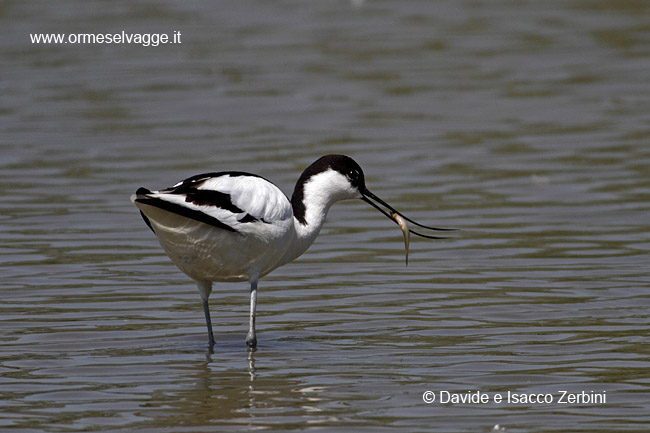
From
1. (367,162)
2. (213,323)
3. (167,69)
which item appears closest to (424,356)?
(213,323)

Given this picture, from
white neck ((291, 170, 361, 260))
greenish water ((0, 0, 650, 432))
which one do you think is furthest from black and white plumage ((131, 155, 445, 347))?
greenish water ((0, 0, 650, 432))

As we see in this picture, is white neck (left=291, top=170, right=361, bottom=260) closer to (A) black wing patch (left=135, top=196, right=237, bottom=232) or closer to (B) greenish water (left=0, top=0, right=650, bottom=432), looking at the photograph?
(B) greenish water (left=0, top=0, right=650, bottom=432)

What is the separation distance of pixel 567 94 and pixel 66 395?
10.4m

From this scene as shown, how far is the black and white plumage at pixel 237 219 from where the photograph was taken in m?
7.25

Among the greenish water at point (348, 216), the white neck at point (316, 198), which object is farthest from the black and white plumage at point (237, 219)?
the greenish water at point (348, 216)

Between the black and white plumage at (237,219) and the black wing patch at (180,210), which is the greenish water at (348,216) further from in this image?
the black wing patch at (180,210)

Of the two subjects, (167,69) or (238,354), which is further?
(167,69)

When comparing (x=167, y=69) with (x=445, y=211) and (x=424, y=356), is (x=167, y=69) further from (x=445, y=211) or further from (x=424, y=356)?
(x=424, y=356)

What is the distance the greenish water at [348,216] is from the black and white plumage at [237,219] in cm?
48

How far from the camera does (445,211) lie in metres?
11.3

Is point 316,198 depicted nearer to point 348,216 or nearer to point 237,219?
point 237,219

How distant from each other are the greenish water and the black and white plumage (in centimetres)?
48

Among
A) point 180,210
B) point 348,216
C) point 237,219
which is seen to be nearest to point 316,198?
point 237,219

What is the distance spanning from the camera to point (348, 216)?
11625 millimetres
